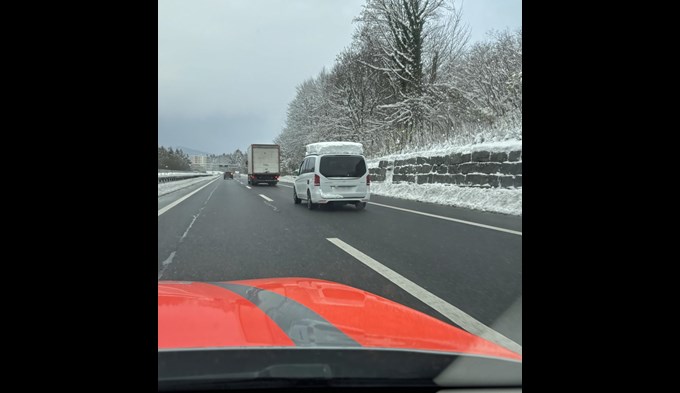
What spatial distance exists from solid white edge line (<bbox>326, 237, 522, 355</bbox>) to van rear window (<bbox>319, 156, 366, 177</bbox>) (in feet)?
21.4

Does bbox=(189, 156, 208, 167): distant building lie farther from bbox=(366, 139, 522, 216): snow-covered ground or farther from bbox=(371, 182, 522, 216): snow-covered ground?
bbox=(366, 139, 522, 216): snow-covered ground

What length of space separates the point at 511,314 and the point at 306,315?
2.00 metres

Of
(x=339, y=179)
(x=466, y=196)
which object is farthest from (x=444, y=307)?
(x=466, y=196)

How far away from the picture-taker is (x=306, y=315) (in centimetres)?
216

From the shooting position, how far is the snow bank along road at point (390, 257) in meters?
3.71

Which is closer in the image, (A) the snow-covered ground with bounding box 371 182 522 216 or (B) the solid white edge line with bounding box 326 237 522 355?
(B) the solid white edge line with bounding box 326 237 522 355

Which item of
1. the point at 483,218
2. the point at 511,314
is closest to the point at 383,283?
the point at 511,314

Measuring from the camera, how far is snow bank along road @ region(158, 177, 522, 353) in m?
3.71

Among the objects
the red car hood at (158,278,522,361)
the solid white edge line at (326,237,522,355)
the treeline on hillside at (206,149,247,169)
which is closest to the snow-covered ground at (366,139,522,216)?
the solid white edge line at (326,237,522,355)

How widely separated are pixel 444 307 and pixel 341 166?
8.91 m
